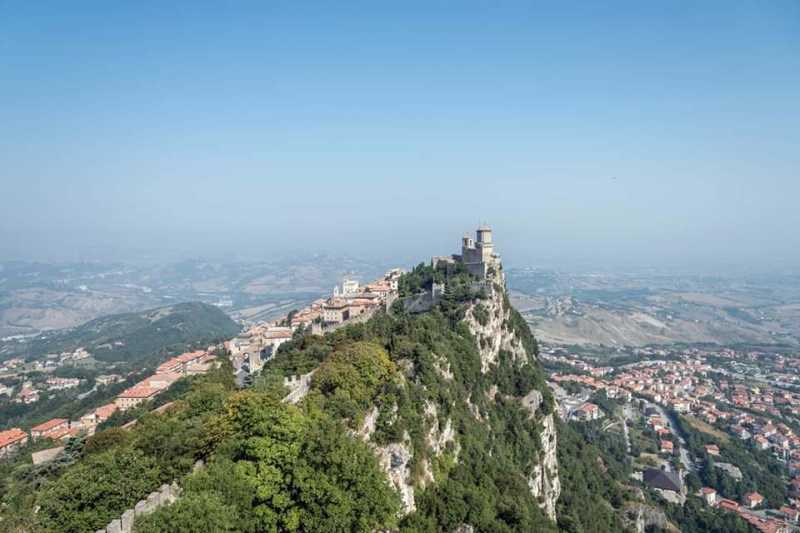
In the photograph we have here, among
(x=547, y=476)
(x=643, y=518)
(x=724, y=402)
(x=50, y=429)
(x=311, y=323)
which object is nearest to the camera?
(x=547, y=476)

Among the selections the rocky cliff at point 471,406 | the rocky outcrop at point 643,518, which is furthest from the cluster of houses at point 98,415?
the rocky outcrop at point 643,518

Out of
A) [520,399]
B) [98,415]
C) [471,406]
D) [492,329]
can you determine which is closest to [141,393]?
[98,415]

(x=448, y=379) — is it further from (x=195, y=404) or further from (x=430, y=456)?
(x=195, y=404)

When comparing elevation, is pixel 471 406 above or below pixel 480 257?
below

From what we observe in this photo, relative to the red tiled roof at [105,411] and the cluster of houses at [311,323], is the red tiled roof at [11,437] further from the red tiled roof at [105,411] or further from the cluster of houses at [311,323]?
the cluster of houses at [311,323]

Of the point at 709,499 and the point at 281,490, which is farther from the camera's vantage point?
the point at 709,499

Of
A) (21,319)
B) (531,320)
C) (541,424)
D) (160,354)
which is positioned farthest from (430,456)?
(21,319)

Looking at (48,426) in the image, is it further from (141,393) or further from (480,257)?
(480,257)

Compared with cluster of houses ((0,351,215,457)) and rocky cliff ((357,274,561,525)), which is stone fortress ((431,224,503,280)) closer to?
rocky cliff ((357,274,561,525))
